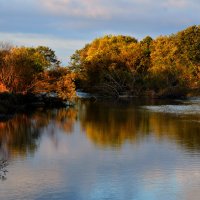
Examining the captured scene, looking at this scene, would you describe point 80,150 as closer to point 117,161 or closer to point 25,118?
point 117,161

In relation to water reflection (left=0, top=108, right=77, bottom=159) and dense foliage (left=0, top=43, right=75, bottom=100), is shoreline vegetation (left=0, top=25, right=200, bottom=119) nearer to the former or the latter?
dense foliage (left=0, top=43, right=75, bottom=100)

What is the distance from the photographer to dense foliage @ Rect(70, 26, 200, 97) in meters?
67.1

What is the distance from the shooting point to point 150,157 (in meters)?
22.2

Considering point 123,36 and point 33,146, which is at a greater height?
point 123,36

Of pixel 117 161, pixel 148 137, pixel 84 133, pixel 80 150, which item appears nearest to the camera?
pixel 117 161

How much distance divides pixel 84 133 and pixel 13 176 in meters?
12.8

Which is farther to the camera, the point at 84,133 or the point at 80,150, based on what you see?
the point at 84,133

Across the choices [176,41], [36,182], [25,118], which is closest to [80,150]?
[36,182]

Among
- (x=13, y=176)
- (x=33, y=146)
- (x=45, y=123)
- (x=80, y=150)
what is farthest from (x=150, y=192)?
(x=45, y=123)

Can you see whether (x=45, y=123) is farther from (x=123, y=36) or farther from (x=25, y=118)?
(x=123, y=36)

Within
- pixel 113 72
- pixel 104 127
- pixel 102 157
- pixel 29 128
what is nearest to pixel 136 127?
pixel 104 127

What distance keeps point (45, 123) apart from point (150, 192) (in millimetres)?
20334

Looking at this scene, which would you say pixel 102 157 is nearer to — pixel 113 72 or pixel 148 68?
pixel 113 72

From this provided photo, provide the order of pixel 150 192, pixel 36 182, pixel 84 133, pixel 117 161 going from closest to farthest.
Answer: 1. pixel 150 192
2. pixel 36 182
3. pixel 117 161
4. pixel 84 133
